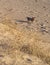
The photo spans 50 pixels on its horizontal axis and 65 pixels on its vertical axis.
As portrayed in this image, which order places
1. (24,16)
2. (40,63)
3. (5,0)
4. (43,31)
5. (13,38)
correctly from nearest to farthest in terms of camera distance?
1. (40,63)
2. (13,38)
3. (43,31)
4. (24,16)
5. (5,0)

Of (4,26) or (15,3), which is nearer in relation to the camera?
(4,26)

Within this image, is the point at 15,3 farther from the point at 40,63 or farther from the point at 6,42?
the point at 40,63

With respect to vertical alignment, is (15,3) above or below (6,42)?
below

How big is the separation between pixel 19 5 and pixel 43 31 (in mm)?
2130

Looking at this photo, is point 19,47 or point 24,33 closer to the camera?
point 19,47

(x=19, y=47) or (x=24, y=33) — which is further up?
(x=19, y=47)

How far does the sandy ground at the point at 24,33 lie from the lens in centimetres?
484

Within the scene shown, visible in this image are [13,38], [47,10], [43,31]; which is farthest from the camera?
[47,10]

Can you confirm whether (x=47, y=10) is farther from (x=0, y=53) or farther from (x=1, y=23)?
(x=0, y=53)

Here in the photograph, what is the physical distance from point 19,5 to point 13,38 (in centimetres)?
360

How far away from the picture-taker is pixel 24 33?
6539 mm

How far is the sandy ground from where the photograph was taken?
484cm

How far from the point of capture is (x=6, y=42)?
5.37m

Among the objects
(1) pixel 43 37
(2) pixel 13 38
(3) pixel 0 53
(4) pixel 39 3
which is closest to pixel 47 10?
(4) pixel 39 3
